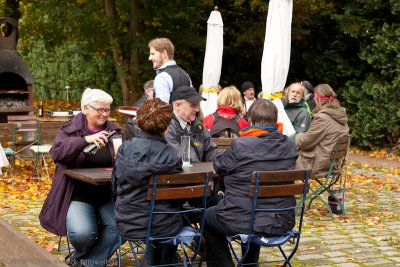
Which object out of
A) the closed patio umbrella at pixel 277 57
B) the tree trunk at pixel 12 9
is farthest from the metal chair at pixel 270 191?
the tree trunk at pixel 12 9

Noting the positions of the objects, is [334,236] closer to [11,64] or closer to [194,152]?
[194,152]

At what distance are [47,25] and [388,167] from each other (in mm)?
12440

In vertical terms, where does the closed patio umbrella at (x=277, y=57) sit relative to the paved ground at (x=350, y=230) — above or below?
above

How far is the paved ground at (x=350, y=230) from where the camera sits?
689cm

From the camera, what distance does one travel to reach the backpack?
8906 mm

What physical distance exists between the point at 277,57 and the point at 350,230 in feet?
8.18

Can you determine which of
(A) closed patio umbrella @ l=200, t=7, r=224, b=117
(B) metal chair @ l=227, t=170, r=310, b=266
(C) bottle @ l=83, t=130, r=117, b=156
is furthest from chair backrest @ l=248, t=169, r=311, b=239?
(A) closed patio umbrella @ l=200, t=7, r=224, b=117

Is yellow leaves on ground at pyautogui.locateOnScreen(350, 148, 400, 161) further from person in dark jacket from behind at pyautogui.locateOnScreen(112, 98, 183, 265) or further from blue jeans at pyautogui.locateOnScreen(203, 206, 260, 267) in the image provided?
person in dark jacket from behind at pyautogui.locateOnScreen(112, 98, 183, 265)

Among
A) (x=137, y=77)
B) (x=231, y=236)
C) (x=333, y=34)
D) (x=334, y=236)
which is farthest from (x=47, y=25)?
(x=231, y=236)

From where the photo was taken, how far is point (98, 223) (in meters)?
6.07

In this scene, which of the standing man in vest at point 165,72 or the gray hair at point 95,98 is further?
the standing man in vest at point 165,72

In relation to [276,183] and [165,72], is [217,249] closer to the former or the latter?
[276,183]

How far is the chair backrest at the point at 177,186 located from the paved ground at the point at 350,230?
1.74 m

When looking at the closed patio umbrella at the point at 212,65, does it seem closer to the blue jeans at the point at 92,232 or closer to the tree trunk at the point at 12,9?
the blue jeans at the point at 92,232
